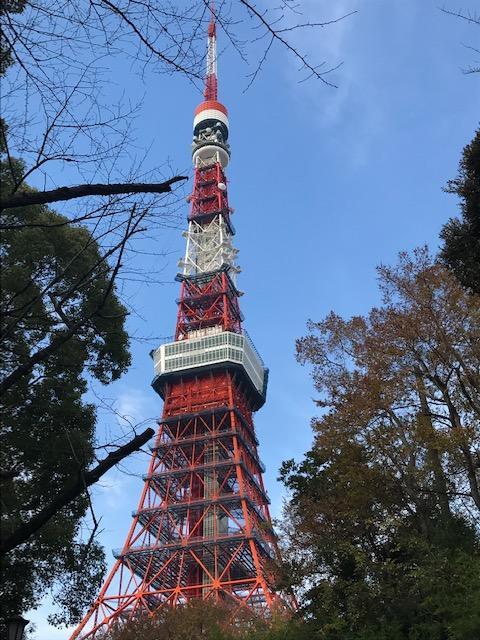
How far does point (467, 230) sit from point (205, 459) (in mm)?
29834

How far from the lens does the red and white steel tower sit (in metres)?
29.9

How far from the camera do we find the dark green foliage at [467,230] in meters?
8.53

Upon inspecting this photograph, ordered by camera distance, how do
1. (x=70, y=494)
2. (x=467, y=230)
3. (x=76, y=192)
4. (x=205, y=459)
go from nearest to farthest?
1. (x=76, y=192)
2. (x=70, y=494)
3. (x=467, y=230)
4. (x=205, y=459)

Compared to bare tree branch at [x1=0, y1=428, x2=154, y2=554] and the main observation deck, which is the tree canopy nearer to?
bare tree branch at [x1=0, y1=428, x2=154, y2=554]

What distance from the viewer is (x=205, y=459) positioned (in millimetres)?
36406

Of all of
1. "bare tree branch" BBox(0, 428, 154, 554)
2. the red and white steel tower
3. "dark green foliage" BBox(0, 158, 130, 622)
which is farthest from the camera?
the red and white steel tower

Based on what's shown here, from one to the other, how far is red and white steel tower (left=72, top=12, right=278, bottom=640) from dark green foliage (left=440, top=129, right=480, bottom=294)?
16764 millimetres

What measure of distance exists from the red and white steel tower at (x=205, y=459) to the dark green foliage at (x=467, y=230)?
16.8 m

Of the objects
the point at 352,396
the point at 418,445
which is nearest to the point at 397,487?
the point at 418,445

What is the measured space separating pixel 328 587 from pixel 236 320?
111 ft

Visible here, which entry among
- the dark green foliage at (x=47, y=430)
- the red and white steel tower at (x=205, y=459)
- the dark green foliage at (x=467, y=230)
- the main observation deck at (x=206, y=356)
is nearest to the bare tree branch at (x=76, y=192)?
the dark green foliage at (x=47, y=430)

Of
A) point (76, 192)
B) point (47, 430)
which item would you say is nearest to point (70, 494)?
point (76, 192)

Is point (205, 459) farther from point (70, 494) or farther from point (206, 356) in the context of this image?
point (70, 494)

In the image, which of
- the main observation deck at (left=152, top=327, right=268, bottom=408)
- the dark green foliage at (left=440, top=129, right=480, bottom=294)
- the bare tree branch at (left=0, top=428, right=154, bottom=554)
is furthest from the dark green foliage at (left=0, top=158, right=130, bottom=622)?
the main observation deck at (left=152, top=327, right=268, bottom=408)
